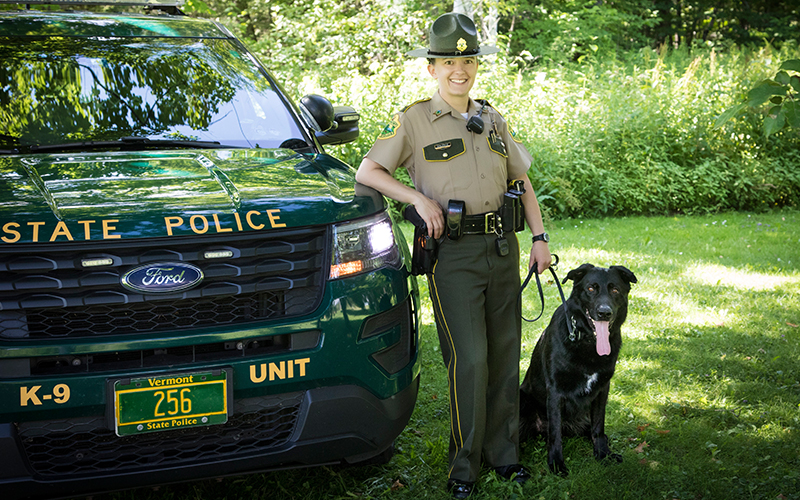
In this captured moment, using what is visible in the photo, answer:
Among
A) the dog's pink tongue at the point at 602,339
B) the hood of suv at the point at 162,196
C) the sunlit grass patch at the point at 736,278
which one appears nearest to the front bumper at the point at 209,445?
the hood of suv at the point at 162,196

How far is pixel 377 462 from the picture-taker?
2.81 metres

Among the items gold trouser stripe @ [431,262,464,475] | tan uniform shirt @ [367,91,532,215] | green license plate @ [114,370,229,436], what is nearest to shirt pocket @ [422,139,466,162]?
tan uniform shirt @ [367,91,532,215]

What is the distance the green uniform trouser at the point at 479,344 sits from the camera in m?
2.73

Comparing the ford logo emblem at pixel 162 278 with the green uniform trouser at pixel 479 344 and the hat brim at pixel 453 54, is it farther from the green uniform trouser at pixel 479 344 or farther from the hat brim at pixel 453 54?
the hat brim at pixel 453 54

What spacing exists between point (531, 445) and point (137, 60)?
2710 millimetres

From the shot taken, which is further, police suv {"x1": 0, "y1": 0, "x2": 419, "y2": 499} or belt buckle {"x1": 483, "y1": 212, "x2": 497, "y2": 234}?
belt buckle {"x1": 483, "y1": 212, "x2": 497, "y2": 234}

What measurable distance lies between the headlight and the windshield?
2.91 feet

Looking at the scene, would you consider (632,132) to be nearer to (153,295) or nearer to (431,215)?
(431,215)

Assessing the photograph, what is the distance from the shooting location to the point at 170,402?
83.7 inches

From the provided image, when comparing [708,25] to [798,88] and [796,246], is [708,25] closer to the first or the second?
[796,246]

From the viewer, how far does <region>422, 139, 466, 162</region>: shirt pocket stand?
2.72 meters

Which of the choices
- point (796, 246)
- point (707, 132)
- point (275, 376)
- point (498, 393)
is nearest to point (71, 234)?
point (275, 376)

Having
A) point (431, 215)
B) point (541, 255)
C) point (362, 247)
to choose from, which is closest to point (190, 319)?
point (362, 247)

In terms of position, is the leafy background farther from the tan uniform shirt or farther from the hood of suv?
the tan uniform shirt
